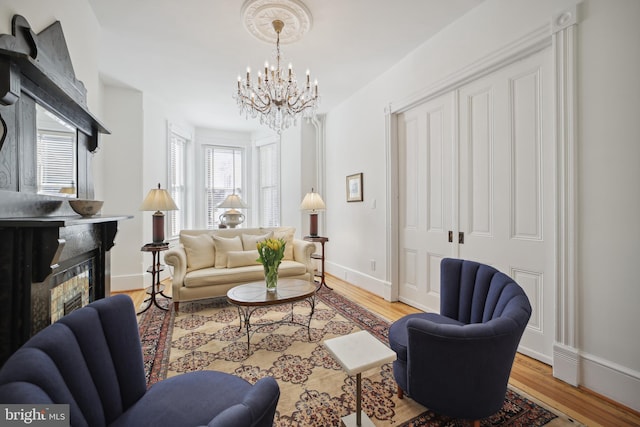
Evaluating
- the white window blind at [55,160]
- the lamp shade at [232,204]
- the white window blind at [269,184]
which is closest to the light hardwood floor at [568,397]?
the white window blind at [55,160]

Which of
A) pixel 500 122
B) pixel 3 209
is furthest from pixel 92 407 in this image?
pixel 500 122

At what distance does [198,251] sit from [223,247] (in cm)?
30

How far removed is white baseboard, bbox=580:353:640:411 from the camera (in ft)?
5.33

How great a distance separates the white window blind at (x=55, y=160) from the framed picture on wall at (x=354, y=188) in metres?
3.18

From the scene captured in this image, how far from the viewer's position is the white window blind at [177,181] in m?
4.97

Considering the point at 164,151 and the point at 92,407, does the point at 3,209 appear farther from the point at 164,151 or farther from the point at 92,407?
the point at 164,151

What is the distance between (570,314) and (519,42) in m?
1.99

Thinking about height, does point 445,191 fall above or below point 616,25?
below

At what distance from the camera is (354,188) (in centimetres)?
432

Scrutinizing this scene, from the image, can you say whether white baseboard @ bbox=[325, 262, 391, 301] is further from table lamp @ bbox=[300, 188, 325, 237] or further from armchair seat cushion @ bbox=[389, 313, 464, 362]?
armchair seat cushion @ bbox=[389, 313, 464, 362]

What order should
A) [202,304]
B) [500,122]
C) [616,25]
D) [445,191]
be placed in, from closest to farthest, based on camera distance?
[616,25], [500,122], [445,191], [202,304]

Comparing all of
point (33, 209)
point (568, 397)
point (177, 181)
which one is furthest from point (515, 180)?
point (177, 181)

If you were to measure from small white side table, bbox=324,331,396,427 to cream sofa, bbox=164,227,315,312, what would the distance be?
2.06 m

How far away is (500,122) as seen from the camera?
2391 mm
